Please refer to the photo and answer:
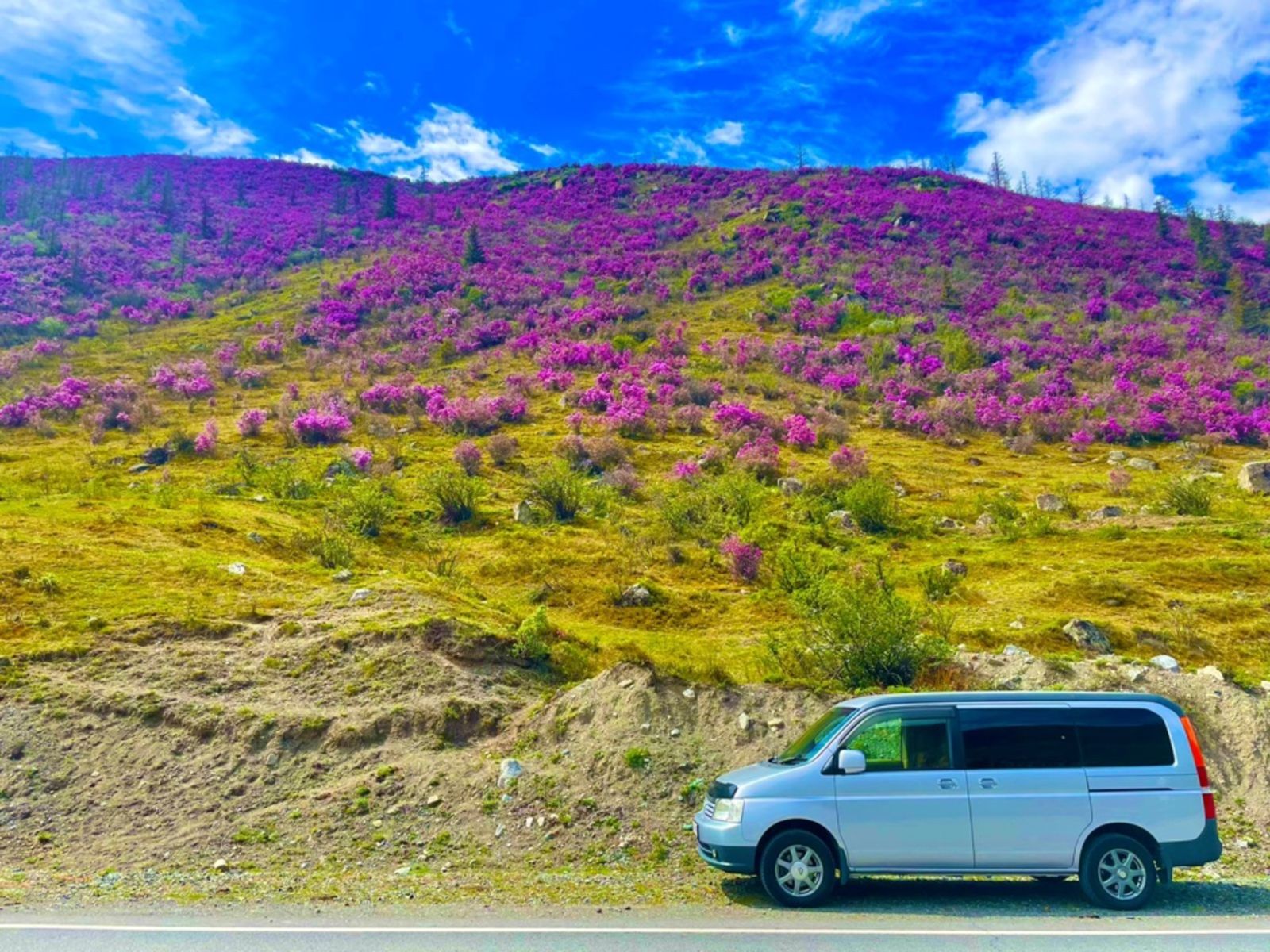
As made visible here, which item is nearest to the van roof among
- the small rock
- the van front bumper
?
the van front bumper

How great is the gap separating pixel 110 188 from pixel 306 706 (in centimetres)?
8992

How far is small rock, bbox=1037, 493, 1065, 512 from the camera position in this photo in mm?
28109

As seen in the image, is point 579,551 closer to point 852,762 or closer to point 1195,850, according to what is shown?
point 852,762

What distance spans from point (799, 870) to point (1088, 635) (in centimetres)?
1097

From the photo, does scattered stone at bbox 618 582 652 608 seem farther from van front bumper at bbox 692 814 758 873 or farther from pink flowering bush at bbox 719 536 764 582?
van front bumper at bbox 692 814 758 873

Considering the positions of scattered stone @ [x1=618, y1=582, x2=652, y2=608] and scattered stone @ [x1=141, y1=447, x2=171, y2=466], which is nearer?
scattered stone @ [x1=618, y1=582, x2=652, y2=608]

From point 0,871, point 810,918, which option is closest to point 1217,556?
point 810,918

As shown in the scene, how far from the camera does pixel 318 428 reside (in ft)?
124

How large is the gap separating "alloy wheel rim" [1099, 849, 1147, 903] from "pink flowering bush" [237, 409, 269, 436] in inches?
1496

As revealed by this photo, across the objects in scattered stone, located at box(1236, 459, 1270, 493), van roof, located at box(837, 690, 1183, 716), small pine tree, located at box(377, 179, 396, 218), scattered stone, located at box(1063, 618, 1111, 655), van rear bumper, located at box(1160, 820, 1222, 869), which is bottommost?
van rear bumper, located at box(1160, 820, 1222, 869)

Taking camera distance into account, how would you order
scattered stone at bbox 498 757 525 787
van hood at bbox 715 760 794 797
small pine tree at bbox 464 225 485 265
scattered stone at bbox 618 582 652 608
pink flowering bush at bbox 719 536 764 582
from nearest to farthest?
van hood at bbox 715 760 794 797 < scattered stone at bbox 498 757 525 787 < scattered stone at bbox 618 582 652 608 < pink flowering bush at bbox 719 536 764 582 < small pine tree at bbox 464 225 485 265

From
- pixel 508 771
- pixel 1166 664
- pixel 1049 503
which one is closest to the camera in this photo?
pixel 508 771

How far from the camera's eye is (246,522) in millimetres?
22547

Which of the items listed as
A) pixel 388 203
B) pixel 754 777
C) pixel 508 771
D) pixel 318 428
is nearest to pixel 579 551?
pixel 508 771
